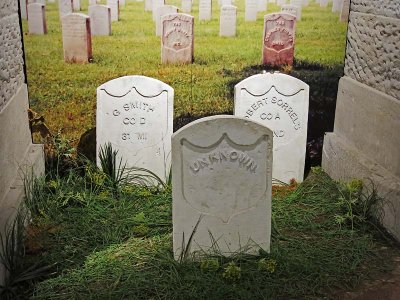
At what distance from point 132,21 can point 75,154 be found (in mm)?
1495

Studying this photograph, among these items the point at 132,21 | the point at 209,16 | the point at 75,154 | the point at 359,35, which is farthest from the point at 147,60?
the point at 359,35

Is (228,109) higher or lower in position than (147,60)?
lower

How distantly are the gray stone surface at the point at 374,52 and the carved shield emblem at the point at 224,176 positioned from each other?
146 centimetres

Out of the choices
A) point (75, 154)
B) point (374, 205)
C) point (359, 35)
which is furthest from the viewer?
point (75, 154)

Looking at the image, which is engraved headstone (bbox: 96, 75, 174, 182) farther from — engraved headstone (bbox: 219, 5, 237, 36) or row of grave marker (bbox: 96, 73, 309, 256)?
row of grave marker (bbox: 96, 73, 309, 256)

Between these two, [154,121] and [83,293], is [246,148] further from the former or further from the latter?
[154,121]

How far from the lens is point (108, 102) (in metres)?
4.80

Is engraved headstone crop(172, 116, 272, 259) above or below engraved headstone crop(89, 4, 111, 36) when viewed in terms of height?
below

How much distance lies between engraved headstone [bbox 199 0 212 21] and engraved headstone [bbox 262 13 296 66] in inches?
23.5

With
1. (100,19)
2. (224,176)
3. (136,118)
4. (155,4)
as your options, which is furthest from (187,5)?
(224,176)

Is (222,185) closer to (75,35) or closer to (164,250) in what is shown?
(164,250)

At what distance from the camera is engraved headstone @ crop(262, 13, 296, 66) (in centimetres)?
543

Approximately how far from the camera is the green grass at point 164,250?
3.05 metres

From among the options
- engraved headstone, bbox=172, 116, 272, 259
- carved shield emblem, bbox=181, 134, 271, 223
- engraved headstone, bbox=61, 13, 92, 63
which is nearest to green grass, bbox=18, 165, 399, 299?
engraved headstone, bbox=172, 116, 272, 259
